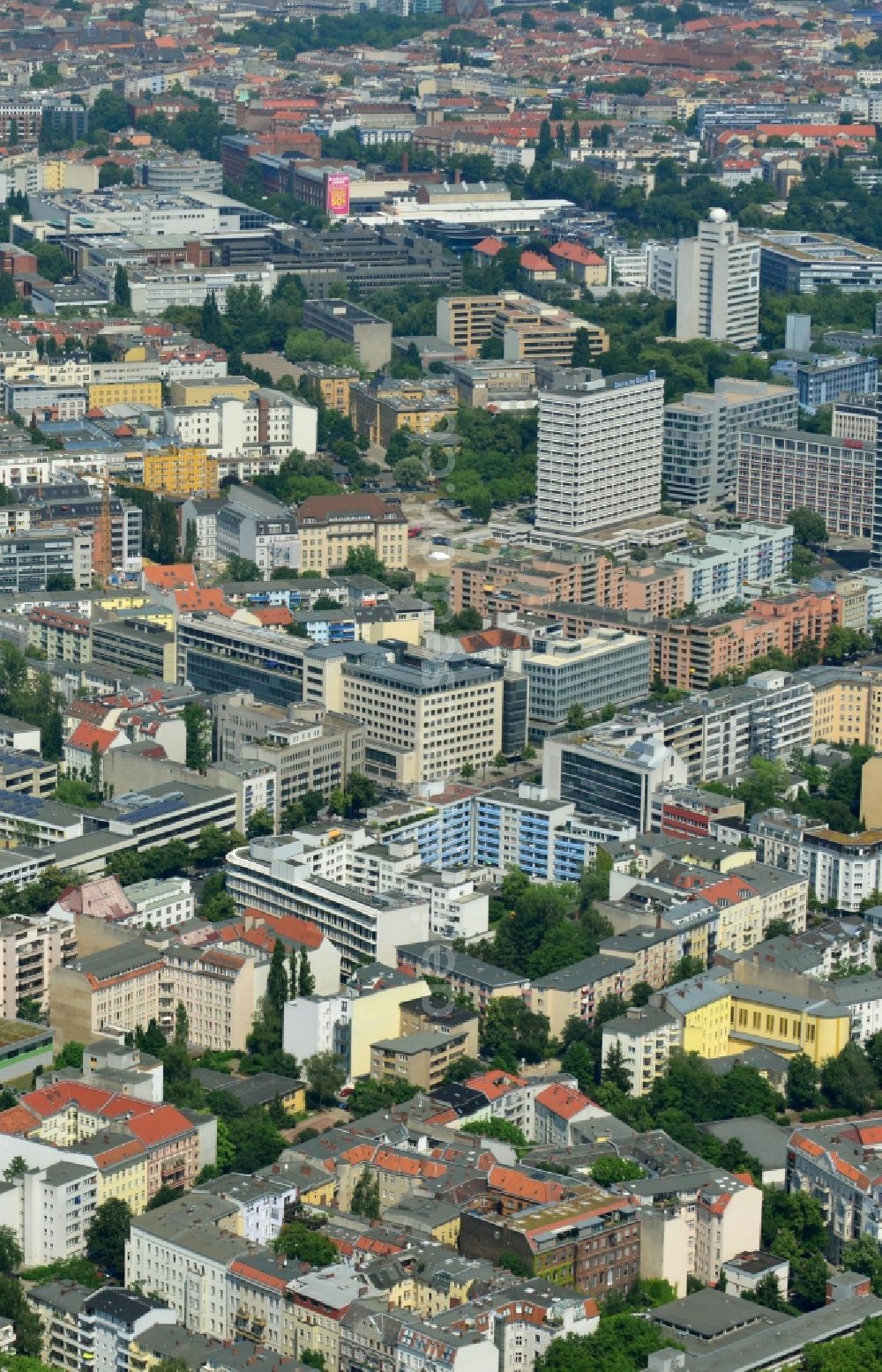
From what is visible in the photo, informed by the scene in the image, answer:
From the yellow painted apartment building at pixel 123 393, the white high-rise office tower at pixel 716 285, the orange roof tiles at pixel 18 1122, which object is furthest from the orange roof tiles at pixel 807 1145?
Answer: the white high-rise office tower at pixel 716 285

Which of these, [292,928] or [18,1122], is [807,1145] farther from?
[18,1122]

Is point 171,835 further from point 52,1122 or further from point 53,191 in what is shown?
point 53,191

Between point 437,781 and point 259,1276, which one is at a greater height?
point 259,1276

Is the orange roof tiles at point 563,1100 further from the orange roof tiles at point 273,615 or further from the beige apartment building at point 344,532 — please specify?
the beige apartment building at point 344,532

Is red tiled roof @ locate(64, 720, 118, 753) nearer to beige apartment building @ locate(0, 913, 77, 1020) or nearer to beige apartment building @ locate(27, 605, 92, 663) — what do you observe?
beige apartment building @ locate(27, 605, 92, 663)

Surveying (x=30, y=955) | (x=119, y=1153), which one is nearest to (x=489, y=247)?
(x=30, y=955)

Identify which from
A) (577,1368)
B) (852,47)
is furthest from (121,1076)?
(852,47)

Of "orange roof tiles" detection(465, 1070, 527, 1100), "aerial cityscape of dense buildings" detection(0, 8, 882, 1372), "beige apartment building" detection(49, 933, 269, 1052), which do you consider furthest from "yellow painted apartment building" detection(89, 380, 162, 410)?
"orange roof tiles" detection(465, 1070, 527, 1100)
